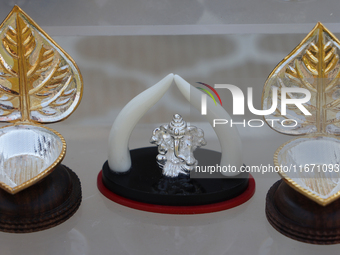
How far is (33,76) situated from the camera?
3.46 feet

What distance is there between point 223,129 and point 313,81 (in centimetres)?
20

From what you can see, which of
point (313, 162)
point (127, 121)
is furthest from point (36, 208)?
point (313, 162)

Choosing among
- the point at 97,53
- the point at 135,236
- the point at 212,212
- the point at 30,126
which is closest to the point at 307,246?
the point at 212,212

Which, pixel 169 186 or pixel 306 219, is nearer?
pixel 306 219

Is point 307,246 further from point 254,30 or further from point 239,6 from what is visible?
point 239,6

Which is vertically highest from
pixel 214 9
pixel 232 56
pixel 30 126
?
pixel 214 9

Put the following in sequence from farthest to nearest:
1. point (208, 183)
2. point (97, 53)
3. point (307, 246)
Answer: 1. point (97, 53)
2. point (208, 183)
3. point (307, 246)

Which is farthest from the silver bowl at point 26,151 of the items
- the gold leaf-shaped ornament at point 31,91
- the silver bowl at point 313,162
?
the silver bowl at point 313,162

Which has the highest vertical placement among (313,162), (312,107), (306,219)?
(312,107)

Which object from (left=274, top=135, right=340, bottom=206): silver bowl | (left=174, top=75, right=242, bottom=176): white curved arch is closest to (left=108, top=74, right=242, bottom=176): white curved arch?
(left=174, top=75, right=242, bottom=176): white curved arch

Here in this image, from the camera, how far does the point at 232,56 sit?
5.13ft

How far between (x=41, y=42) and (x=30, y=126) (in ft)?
0.58

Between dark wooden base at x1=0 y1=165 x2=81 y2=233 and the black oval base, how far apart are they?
0.12 m

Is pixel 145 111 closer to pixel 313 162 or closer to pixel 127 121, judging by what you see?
pixel 127 121
